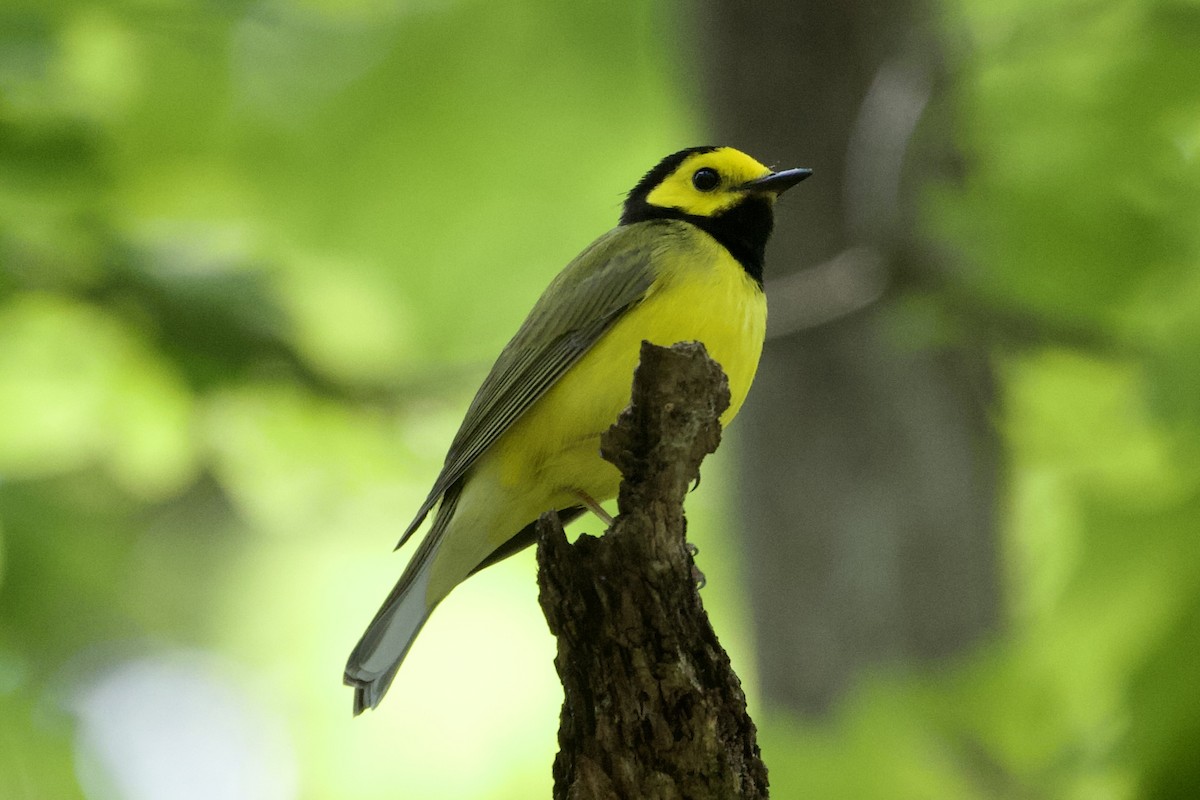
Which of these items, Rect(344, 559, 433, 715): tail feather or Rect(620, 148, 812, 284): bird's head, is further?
Rect(620, 148, 812, 284): bird's head

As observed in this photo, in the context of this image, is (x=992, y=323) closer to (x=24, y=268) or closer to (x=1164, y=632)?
(x=1164, y=632)

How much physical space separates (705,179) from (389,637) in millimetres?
2478

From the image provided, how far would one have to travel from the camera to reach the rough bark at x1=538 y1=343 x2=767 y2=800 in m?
3.27

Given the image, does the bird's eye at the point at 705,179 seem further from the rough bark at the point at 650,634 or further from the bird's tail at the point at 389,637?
the rough bark at the point at 650,634

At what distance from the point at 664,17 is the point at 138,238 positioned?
13.6 ft

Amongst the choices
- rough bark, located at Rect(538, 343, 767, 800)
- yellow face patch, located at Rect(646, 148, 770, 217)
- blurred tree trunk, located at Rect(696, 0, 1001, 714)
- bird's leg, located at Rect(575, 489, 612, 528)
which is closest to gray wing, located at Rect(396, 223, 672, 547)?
bird's leg, located at Rect(575, 489, 612, 528)

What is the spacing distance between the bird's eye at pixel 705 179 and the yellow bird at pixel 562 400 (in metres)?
0.58

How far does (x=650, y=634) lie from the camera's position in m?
3.38

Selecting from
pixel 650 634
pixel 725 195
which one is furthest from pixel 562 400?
pixel 650 634

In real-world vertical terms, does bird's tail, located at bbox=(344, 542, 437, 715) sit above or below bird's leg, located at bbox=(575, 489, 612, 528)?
below

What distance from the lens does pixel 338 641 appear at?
10219mm

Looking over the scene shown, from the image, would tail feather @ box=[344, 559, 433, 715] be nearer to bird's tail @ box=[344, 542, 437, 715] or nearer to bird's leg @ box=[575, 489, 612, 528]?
bird's tail @ box=[344, 542, 437, 715]

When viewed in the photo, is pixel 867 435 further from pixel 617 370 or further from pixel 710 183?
pixel 617 370

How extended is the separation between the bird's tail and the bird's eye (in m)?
2.12
